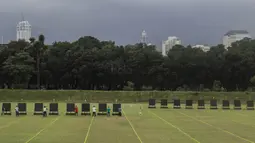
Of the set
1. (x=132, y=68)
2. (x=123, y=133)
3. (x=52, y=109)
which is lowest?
(x=123, y=133)

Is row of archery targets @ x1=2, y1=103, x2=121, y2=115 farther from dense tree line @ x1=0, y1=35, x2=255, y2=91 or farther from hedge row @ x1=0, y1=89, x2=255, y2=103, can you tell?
dense tree line @ x1=0, y1=35, x2=255, y2=91

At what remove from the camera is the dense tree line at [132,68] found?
88188mm

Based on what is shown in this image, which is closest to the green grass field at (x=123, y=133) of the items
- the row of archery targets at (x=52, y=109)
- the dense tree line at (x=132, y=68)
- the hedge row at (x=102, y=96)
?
the row of archery targets at (x=52, y=109)

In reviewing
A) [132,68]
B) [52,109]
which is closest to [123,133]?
[52,109]

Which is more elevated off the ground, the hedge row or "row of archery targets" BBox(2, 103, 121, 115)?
the hedge row

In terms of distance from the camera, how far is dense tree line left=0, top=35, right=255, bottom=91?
289ft

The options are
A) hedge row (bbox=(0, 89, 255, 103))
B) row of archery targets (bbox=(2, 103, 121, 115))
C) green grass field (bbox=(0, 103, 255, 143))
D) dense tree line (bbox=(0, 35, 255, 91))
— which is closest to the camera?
green grass field (bbox=(0, 103, 255, 143))

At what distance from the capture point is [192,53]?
92.8 m

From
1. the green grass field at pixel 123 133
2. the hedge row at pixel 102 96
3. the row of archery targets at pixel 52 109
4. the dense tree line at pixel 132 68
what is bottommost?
the green grass field at pixel 123 133

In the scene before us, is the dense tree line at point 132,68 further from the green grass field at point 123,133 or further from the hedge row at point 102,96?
the green grass field at point 123,133

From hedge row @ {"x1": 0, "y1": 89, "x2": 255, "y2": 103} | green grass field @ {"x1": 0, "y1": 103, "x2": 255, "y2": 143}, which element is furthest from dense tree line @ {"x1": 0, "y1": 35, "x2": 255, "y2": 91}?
green grass field @ {"x1": 0, "y1": 103, "x2": 255, "y2": 143}

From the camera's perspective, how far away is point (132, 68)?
91.0 metres

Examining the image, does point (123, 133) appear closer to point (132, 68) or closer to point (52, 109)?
point (52, 109)

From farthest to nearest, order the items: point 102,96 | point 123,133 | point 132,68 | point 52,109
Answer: point 132,68, point 102,96, point 52,109, point 123,133
